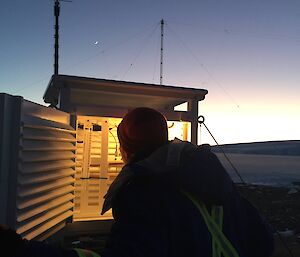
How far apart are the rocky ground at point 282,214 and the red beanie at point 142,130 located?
4730 millimetres

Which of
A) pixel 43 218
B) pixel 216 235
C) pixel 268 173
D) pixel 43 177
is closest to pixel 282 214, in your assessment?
pixel 43 218

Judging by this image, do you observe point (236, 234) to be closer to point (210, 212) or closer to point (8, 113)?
point (210, 212)

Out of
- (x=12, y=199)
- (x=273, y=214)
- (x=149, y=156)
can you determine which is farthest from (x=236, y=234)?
(x=273, y=214)

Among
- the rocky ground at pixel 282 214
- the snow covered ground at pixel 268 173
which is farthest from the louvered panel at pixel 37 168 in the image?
the snow covered ground at pixel 268 173

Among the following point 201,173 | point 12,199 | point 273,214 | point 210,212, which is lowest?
point 273,214

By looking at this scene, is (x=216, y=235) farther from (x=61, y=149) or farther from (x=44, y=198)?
(x=61, y=149)

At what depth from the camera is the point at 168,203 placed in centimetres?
137

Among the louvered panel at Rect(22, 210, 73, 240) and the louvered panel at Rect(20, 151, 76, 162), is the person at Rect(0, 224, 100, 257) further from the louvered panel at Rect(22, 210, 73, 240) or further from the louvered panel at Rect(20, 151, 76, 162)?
the louvered panel at Rect(22, 210, 73, 240)

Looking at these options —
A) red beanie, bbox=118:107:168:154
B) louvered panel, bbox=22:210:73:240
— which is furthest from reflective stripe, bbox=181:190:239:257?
louvered panel, bbox=22:210:73:240

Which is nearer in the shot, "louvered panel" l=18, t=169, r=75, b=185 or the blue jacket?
the blue jacket

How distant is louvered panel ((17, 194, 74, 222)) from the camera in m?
4.49

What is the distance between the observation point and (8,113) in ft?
14.2

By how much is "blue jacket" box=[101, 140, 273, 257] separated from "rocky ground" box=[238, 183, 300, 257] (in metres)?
4.69

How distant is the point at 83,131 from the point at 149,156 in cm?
1069
